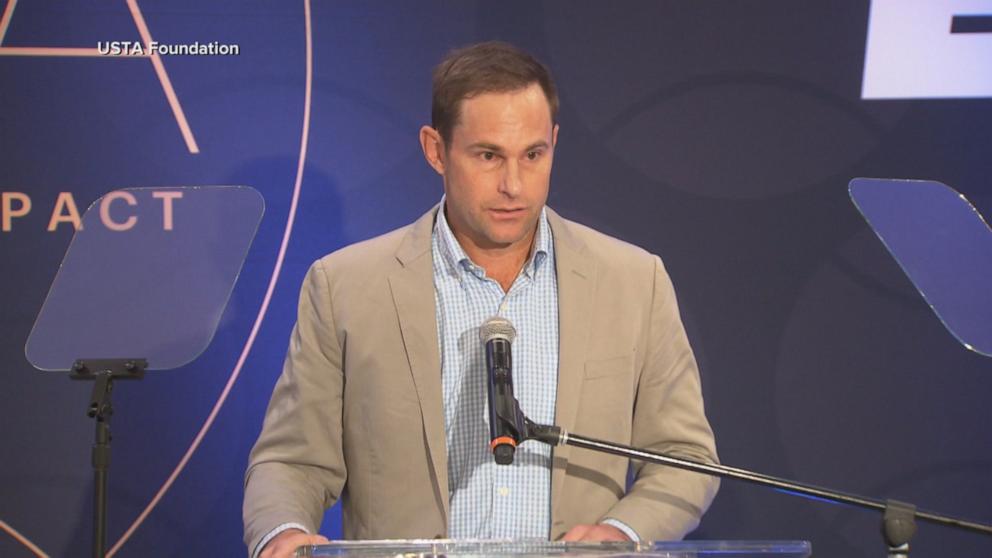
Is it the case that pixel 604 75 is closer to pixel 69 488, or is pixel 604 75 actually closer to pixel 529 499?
pixel 529 499

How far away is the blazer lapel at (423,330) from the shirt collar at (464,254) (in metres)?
0.04

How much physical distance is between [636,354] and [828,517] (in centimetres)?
149

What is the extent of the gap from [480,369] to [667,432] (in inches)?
19.6

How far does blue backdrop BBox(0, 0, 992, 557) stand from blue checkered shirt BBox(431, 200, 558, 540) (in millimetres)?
953

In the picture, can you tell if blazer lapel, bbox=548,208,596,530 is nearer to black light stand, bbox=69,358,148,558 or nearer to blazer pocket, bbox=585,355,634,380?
blazer pocket, bbox=585,355,634,380

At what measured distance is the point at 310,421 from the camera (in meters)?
2.66

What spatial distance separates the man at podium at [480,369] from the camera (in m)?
2.59

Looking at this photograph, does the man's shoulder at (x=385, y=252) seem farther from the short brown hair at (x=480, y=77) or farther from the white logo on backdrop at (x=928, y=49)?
the white logo on backdrop at (x=928, y=49)

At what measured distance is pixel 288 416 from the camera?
266cm

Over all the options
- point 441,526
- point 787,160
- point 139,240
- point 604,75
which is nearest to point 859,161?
point 787,160

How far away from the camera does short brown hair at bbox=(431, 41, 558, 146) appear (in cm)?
262

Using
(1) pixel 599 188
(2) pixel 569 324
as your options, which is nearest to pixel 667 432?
(2) pixel 569 324

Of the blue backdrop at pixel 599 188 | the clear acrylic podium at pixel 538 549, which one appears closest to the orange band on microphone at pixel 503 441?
the clear acrylic podium at pixel 538 549

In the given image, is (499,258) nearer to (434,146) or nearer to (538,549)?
(434,146)
